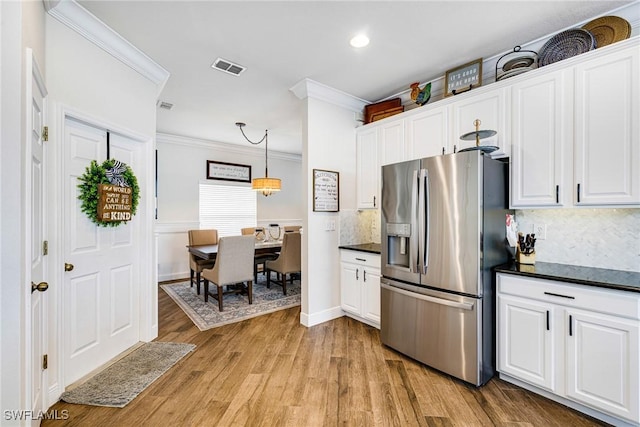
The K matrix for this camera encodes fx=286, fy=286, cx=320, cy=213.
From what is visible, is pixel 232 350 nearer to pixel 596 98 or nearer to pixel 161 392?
pixel 161 392

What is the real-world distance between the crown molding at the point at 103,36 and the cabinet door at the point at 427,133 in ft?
8.66

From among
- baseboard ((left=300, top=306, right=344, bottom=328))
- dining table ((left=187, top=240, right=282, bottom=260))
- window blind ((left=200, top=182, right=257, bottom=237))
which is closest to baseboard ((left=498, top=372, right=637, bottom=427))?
baseboard ((left=300, top=306, right=344, bottom=328))

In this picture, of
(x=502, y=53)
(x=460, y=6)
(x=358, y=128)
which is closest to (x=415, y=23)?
(x=460, y=6)

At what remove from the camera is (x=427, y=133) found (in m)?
2.92

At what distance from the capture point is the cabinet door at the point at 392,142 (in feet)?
10.4

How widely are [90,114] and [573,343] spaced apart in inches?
150

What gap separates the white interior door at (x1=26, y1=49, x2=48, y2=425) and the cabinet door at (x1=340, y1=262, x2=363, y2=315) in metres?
2.65

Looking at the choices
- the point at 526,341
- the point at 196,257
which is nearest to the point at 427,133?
the point at 526,341

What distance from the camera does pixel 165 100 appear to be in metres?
3.75

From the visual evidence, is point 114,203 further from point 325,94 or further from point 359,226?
point 359,226

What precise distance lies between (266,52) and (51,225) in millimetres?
2161

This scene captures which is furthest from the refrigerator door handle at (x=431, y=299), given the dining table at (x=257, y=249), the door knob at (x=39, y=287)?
the door knob at (x=39, y=287)

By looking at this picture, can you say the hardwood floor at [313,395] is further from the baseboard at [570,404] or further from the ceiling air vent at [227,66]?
the ceiling air vent at [227,66]

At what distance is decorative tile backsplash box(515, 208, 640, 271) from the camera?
204 centimetres
